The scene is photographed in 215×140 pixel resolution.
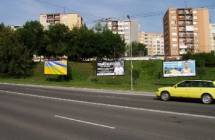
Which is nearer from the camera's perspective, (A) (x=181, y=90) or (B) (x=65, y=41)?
(A) (x=181, y=90)

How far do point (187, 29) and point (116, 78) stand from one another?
322 ft

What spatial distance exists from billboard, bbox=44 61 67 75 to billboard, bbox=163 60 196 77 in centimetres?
1551

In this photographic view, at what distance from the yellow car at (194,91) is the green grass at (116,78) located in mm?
17794

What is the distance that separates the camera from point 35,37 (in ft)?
268

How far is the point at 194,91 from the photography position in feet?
82.7

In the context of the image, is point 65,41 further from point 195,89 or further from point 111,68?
point 195,89

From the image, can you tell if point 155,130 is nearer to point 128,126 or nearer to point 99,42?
point 128,126

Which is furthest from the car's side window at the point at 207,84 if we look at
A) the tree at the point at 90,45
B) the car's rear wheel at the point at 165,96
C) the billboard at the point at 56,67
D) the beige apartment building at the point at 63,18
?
the beige apartment building at the point at 63,18

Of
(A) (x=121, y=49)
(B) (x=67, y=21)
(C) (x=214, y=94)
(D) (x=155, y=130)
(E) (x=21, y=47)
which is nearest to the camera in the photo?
(D) (x=155, y=130)

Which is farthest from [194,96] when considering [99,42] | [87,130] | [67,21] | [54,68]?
[67,21]

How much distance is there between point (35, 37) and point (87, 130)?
234ft

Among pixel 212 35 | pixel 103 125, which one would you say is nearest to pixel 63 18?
pixel 212 35

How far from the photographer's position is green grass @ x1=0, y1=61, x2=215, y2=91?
161 feet

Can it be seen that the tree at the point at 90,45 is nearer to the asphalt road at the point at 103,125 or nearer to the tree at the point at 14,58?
the tree at the point at 14,58
